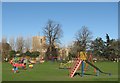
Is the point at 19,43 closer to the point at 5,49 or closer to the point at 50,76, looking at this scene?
→ the point at 5,49

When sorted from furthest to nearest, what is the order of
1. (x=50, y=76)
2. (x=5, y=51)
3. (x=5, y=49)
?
(x=5, y=51)
(x=5, y=49)
(x=50, y=76)

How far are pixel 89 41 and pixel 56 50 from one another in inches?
378

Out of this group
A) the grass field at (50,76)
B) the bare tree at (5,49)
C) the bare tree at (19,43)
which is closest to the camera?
the grass field at (50,76)

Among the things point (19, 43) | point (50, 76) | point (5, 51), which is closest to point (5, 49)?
point (5, 51)

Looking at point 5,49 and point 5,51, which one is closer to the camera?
point 5,49

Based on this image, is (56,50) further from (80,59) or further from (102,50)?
(80,59)

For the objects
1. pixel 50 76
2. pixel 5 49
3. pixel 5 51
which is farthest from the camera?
pixel 5 51

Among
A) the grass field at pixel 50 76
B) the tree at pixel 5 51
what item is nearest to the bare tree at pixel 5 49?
the tree at pixel 5 51

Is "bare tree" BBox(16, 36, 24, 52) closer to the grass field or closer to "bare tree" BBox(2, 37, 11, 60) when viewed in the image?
"bare tree" BBox(2, 37, 11, 60)

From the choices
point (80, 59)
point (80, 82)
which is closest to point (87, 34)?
point (80, 59)

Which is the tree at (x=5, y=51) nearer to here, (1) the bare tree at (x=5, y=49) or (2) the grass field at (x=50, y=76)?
(1) the bare tree at (x=5, y=49)

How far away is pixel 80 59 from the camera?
21141mm

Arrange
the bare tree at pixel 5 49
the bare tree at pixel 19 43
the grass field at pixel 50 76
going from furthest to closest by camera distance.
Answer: the bare tree at pixel 19 43 < the bare tree at pixel 5 49 < the grass field at pixel 50 76

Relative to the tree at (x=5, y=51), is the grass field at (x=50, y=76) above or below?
below
